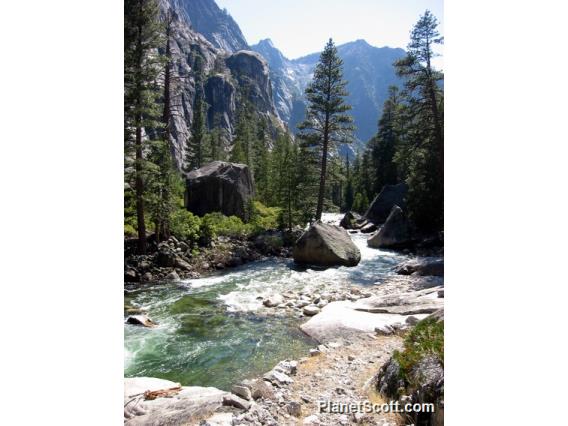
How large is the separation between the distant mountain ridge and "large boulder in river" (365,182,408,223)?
4150 mm

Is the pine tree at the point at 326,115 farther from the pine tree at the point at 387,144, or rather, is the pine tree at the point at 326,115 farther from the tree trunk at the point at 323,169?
the pine tree at the point at 387,144

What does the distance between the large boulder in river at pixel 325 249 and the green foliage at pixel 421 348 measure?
9.83 metres

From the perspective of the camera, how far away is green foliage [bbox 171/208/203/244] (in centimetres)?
1602

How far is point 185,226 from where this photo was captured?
16656mm

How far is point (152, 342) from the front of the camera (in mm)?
8648

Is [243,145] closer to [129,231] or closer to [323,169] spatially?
[323,169]

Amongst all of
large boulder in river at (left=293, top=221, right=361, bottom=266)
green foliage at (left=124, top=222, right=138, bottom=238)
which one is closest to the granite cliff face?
green foliage at (left=124, top=222, right=138, bottom=238)

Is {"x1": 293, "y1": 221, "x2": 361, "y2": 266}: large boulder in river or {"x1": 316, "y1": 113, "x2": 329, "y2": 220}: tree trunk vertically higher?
{"x1": 316, "y1": 113, "x2": 329, "y2": 220}: tree trunk

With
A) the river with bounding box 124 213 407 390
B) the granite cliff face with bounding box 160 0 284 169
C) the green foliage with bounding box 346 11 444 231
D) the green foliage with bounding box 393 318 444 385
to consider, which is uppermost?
the granite cliff face with bounding box 160 0 284 169

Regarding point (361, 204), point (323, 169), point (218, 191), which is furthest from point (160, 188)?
point (361, 204)

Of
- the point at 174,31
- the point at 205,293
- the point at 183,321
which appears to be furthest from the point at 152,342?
the point at 174,31

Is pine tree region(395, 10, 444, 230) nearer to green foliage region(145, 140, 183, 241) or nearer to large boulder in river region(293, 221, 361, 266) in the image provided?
large boulder in river region(293, 221, 361, 266)
